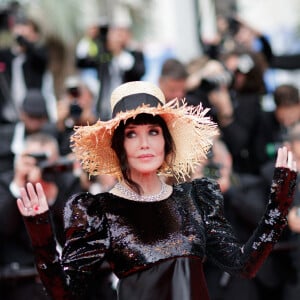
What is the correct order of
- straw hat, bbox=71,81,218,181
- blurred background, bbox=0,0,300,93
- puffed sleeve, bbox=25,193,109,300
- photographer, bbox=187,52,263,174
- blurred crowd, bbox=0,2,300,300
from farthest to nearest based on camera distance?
blurred background, bbox=0,0,300,93 → photographer, bbox=187,52,263,174 → blurred crowd, bbox=0,2,300,300 → straw hat, bbox=71,81,218,181 → puffed sleeve, bbox=25,193,109,300

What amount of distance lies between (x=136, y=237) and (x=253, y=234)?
1.80 feet

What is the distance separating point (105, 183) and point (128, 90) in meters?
2.34

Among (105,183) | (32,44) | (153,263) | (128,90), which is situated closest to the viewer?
(153,263)

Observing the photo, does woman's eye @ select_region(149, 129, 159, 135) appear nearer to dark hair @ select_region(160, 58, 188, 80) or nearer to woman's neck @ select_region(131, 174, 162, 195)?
woman's neck @ select_region(131, 174, 162, 195)

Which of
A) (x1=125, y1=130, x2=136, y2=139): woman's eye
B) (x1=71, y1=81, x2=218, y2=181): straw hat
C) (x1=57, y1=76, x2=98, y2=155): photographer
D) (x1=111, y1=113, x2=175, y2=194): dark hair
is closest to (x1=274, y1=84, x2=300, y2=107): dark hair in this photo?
(x1=57, y1=76, x2=98, y2=155): photographer

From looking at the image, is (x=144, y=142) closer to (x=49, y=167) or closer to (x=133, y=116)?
(x=133, y=116)

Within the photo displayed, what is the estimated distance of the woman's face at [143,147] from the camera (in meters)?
3.82

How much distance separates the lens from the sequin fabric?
3.60 meters

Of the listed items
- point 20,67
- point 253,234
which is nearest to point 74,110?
point 20,67

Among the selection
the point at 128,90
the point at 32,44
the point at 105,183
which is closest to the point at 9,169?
the point at 105,183

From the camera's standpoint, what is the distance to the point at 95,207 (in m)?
3.79

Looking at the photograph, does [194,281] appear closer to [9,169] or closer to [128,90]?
[128,90]

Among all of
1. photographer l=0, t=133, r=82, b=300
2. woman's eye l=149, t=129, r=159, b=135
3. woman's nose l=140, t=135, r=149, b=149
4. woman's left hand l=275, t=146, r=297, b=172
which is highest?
woman's eye l=149, t=129, r=159, b=135

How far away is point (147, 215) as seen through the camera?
3.77m
